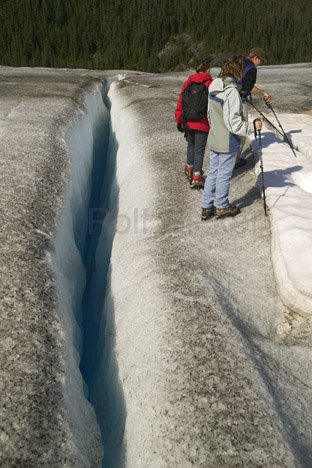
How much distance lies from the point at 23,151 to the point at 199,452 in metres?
8.75

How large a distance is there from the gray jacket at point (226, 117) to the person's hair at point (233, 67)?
3.3 inches

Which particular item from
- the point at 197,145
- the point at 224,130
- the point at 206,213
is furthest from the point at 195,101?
the point at 206,213

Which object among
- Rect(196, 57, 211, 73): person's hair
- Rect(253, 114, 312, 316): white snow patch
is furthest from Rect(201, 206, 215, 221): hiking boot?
Rect(196, 57, 211, 73): person's hair

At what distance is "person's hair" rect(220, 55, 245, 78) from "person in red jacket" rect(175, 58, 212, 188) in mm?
1371

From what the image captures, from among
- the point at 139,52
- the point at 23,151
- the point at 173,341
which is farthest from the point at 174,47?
the point at 173,341

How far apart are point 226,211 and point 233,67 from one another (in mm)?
2604

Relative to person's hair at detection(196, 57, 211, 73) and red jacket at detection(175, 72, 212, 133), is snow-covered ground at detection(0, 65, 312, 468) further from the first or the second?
person's hair at detection(196, 57, 211, 73)

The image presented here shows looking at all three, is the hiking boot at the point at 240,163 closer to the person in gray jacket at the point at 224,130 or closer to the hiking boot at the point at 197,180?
the hiking boot at the point at 197,180

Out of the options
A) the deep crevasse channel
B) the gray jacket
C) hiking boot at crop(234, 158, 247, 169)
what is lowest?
the deep crevasse channel

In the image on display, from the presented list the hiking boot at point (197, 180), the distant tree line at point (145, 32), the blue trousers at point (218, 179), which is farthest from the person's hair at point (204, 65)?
the distant tree line at point (145, 32)

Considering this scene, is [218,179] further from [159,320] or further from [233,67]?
[159,320]

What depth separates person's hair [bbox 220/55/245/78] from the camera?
5.83 m

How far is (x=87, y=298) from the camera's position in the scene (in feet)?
28.9

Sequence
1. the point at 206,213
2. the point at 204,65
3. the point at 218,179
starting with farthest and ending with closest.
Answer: the point at 206,213 → the point at 204,65 → the point at 218,179
